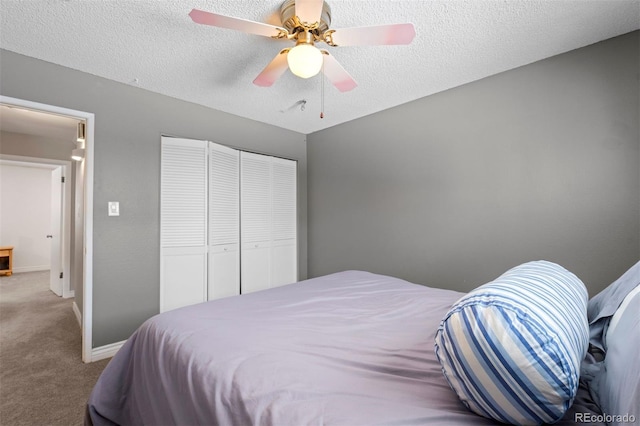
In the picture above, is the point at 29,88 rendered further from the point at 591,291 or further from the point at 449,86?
the point at 591,291

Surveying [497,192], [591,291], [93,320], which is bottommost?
[93,320]

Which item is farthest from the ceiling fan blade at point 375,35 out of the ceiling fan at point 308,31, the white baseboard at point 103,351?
the white baseboard at point 103,351

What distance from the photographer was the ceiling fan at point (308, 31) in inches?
55.9

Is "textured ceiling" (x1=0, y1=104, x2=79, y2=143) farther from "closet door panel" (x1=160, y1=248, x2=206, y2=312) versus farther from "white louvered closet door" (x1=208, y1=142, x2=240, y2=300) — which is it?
"closet door panel" (x1=160, y1=248, x2=206, y2=312)

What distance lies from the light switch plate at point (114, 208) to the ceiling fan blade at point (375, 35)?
2.30 meters

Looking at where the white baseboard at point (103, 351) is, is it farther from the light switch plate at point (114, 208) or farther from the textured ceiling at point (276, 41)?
the textured ceiling at point (276, 41)

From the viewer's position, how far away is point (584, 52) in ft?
6.84

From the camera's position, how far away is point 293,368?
0.92 meters

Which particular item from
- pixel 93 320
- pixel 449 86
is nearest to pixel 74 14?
pixel 93 320

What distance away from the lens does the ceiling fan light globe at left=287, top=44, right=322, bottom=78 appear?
153cm

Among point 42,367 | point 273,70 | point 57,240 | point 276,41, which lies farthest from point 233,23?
point 57,240

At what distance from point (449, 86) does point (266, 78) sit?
70.3 inches

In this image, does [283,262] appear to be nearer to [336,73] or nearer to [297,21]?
[336,73]

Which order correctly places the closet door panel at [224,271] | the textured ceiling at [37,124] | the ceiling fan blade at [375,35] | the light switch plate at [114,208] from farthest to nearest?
the textured ceiling at [37,124] < the closet door panel at [224,271] < the light switch plate at [114,208] < the ceiling fan blade at [375,35]
